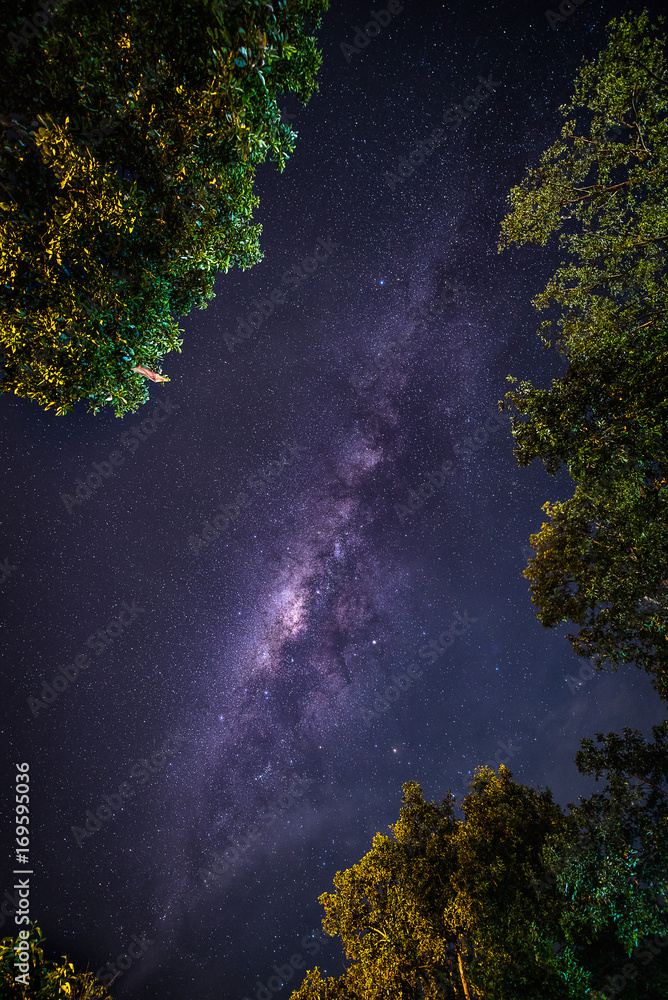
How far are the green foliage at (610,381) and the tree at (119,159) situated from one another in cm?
527

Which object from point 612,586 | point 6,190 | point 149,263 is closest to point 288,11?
point 149,263

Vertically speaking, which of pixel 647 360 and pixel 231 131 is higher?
pixel 231 131

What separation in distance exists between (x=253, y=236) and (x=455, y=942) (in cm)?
1732

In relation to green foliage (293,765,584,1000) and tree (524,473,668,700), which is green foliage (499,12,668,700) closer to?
tree (524,473,668,700)

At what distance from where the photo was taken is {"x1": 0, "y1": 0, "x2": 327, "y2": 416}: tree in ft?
13.8

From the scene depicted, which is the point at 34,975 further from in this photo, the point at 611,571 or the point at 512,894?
the point at 611,571

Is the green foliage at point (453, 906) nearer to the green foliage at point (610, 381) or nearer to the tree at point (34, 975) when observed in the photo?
the green foliage at point (610, 381)

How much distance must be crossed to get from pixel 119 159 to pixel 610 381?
7591 mm

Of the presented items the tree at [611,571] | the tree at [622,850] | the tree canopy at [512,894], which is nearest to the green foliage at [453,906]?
the tree canopy at [512,894]

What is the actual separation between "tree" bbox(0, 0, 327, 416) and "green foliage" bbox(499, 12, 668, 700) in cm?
527

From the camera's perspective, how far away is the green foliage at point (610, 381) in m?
5.55

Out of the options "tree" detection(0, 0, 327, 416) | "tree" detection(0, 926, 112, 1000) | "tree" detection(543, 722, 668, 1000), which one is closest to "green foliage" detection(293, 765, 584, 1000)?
"tree" detection(543, 722, 668, 1000)

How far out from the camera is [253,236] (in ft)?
18.9

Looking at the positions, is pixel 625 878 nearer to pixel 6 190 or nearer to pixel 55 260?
pixel 55 260
